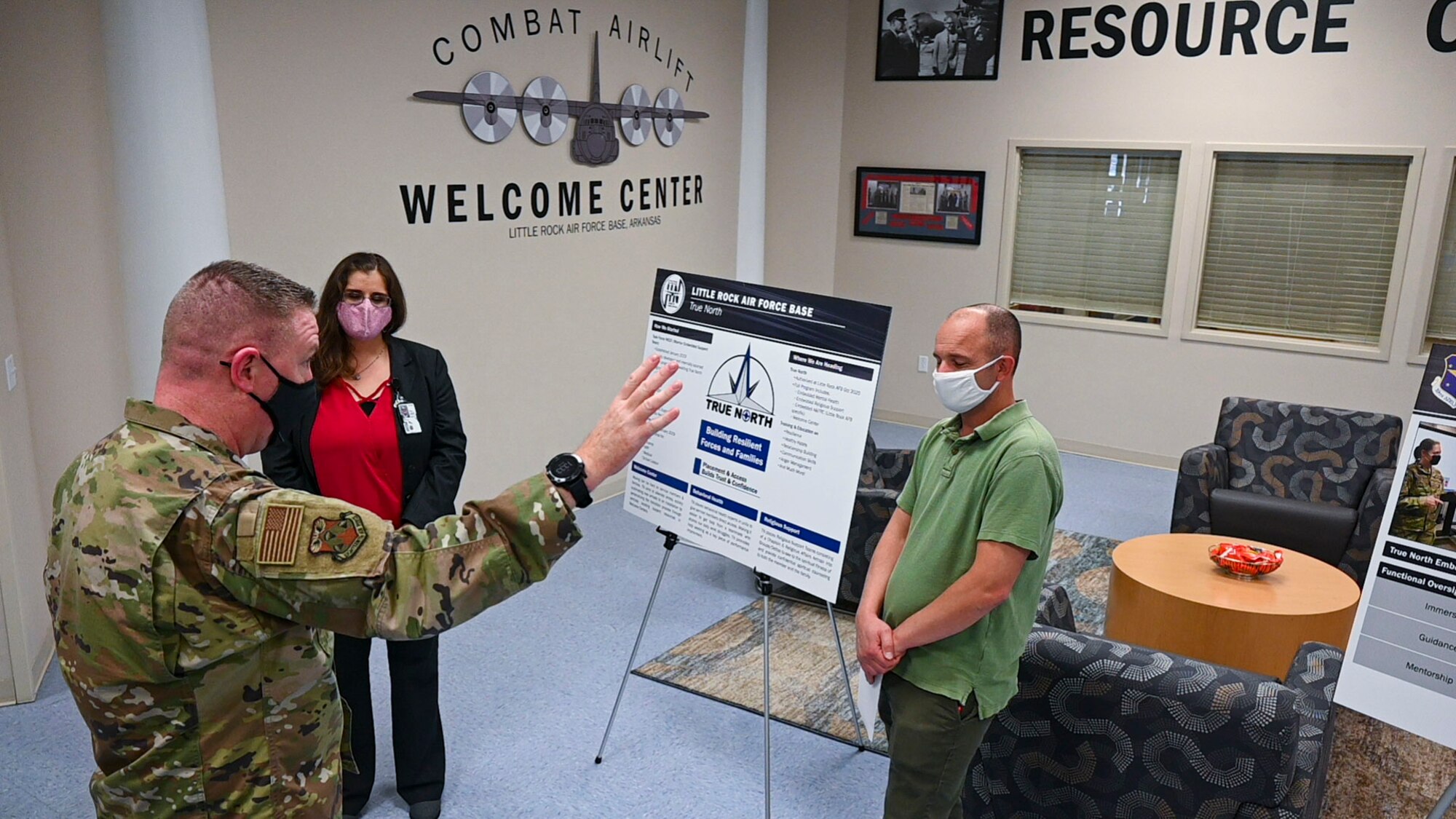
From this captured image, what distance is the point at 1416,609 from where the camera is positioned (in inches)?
82.6

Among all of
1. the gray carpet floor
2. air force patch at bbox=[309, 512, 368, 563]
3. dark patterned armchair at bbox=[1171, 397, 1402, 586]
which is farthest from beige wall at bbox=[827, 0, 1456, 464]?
air force patch at bbox=[309, 512, 368, 563]

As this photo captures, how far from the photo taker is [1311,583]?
13.5 ft

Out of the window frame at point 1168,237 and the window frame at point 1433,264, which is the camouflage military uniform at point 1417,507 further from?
the window frame at point 1168,237

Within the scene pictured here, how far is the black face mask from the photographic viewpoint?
5.82 ft

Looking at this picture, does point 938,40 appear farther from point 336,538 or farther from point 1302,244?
point 336,538

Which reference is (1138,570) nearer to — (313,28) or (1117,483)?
(1117,483)

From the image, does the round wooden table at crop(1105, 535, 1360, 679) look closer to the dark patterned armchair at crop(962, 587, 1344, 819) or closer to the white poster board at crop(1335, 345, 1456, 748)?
the dark patterned armchair at crop(962, 587, 1344, 819)

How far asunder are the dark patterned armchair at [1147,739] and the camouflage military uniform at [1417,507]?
0.62 m

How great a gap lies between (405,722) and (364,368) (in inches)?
43.1

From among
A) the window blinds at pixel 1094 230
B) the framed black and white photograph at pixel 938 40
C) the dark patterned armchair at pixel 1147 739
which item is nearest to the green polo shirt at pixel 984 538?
the dark patterned armchair at pixel 1147 739

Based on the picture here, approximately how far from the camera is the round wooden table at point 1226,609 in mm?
3789

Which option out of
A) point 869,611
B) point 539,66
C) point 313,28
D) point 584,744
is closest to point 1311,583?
point 869,611

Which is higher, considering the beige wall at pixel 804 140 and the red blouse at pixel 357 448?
the beige wall at pixel 804 140

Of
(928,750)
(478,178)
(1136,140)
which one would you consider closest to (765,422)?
(928,750)
